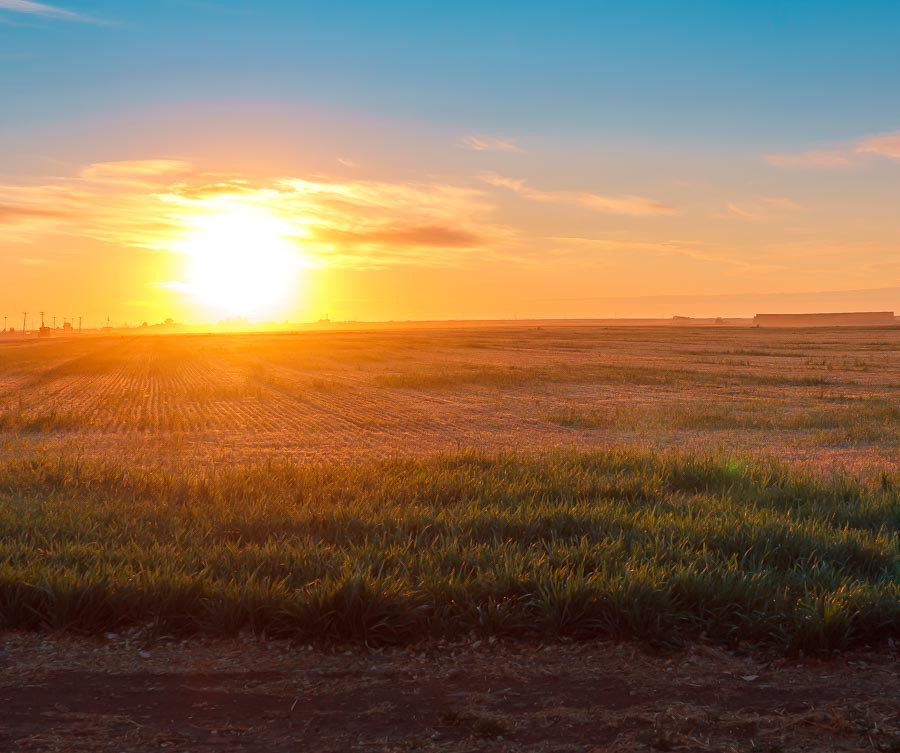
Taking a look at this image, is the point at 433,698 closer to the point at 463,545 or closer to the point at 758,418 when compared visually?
the point at 463,545

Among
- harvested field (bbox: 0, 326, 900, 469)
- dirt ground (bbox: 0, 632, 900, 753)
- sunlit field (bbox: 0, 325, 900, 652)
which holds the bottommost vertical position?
harvested field (bbox: 0, 326, 900, 469)

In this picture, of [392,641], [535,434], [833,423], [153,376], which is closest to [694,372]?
[833,423]

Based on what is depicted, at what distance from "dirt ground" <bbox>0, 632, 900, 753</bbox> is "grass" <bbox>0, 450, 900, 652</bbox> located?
23 centimetres

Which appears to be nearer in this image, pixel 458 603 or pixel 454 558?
pixel 458 603

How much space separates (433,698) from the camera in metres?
5.01

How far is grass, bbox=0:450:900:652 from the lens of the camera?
19.6 feet

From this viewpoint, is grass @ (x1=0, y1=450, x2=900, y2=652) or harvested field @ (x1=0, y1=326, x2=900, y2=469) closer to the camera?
grass @ (x1=0, y1=450, x2=900, y2=652)

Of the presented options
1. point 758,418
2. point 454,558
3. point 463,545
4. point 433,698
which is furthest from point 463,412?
point 433,698

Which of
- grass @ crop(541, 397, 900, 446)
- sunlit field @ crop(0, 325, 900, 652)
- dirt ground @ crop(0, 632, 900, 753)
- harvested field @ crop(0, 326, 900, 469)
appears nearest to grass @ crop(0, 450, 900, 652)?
sunlit field @ crop(0, 325, 900, 652)

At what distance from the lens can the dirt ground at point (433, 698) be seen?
447 centimetres

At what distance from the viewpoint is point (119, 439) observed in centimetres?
2183

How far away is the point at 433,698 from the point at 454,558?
2144 mm

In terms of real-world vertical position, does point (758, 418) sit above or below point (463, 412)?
above

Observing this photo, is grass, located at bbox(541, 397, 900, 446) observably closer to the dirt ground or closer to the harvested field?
the harvested field
